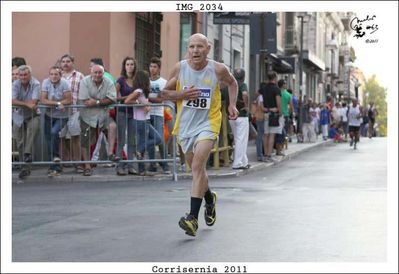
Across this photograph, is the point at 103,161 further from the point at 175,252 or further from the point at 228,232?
the point at 175,252

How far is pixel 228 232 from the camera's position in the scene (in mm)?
6480

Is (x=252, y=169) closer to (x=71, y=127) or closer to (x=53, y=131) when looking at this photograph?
(x=71, y=127)

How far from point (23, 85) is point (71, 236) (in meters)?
5.40

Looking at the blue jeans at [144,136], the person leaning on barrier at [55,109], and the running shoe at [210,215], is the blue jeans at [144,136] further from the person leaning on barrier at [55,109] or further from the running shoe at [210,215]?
the running shoe at [210,215]

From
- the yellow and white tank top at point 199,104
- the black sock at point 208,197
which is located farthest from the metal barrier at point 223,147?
the yellow and white tank top at point 199,104

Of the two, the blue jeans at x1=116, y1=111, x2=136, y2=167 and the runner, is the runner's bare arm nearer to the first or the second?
the blue jeans at x1=116, y1=111, x2=136, y2=167

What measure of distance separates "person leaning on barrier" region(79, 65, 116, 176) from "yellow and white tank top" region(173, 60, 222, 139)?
16.1ft

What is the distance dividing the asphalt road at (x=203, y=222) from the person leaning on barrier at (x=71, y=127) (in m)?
0.85

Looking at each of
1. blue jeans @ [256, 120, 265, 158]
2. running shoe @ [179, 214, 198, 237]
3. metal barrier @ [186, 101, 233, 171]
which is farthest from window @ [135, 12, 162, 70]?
running shoe @ [179, 214, 198, 237]

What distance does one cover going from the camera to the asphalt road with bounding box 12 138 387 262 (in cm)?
558

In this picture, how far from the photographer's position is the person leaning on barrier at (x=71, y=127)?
1151 centimetres

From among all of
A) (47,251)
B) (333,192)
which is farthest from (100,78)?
(47,251)

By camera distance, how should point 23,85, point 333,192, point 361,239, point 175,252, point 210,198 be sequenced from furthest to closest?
point 23,85 → point 333,192 → point 210,198 → point 361,239 → point 175,252

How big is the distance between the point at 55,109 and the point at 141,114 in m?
1.27
